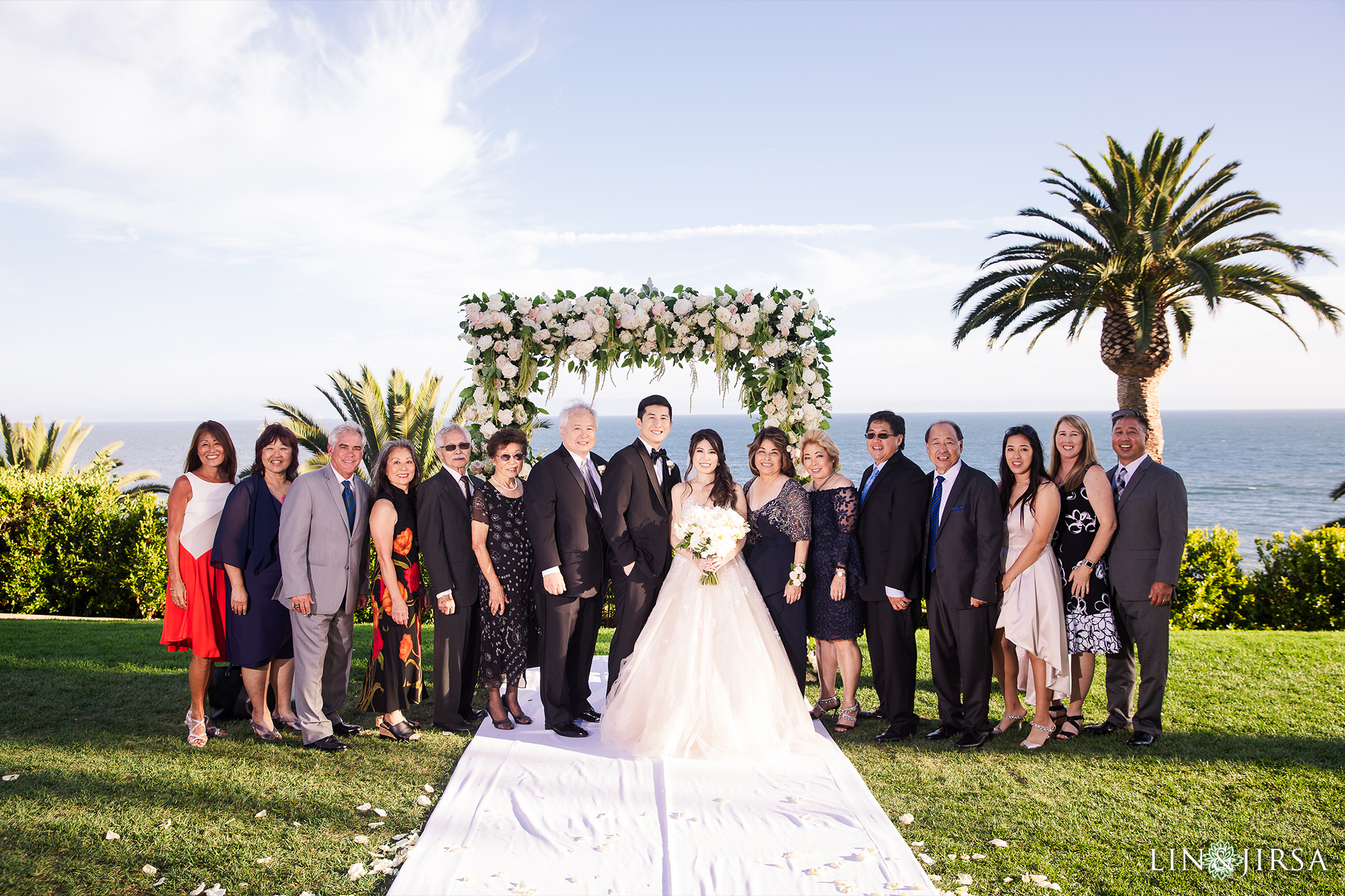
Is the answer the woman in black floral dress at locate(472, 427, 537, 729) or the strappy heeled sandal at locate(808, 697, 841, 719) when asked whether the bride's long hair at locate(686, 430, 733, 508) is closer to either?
the woman in black floral dress at locate(472, 427, 537, 729)

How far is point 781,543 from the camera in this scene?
19.2 ft

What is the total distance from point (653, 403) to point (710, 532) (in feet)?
3.47

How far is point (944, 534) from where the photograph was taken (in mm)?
5488

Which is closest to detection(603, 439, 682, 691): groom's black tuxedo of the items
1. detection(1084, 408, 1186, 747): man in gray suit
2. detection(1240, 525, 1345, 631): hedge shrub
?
detection(1084, 408, 1186, 747): man in gray suit

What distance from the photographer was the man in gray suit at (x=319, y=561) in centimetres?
516

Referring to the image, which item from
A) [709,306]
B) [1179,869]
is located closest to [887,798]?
[1179,869]

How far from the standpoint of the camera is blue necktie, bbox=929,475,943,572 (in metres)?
5.62

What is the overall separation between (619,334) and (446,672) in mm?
3407

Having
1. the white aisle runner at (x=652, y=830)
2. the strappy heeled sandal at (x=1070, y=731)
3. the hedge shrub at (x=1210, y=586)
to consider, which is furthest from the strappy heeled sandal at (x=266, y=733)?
the hedge shrub at (x=1210, y=586)

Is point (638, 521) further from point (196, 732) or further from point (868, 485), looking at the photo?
point (196, 732)

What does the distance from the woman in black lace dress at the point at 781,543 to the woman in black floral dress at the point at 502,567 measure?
1644 mm

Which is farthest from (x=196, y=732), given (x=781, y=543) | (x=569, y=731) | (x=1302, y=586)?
(x=1302, y=586)

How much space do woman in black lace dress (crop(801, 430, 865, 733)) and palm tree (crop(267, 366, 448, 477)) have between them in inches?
421

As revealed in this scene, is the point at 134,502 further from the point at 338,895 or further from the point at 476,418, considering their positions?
the point at 338,895
